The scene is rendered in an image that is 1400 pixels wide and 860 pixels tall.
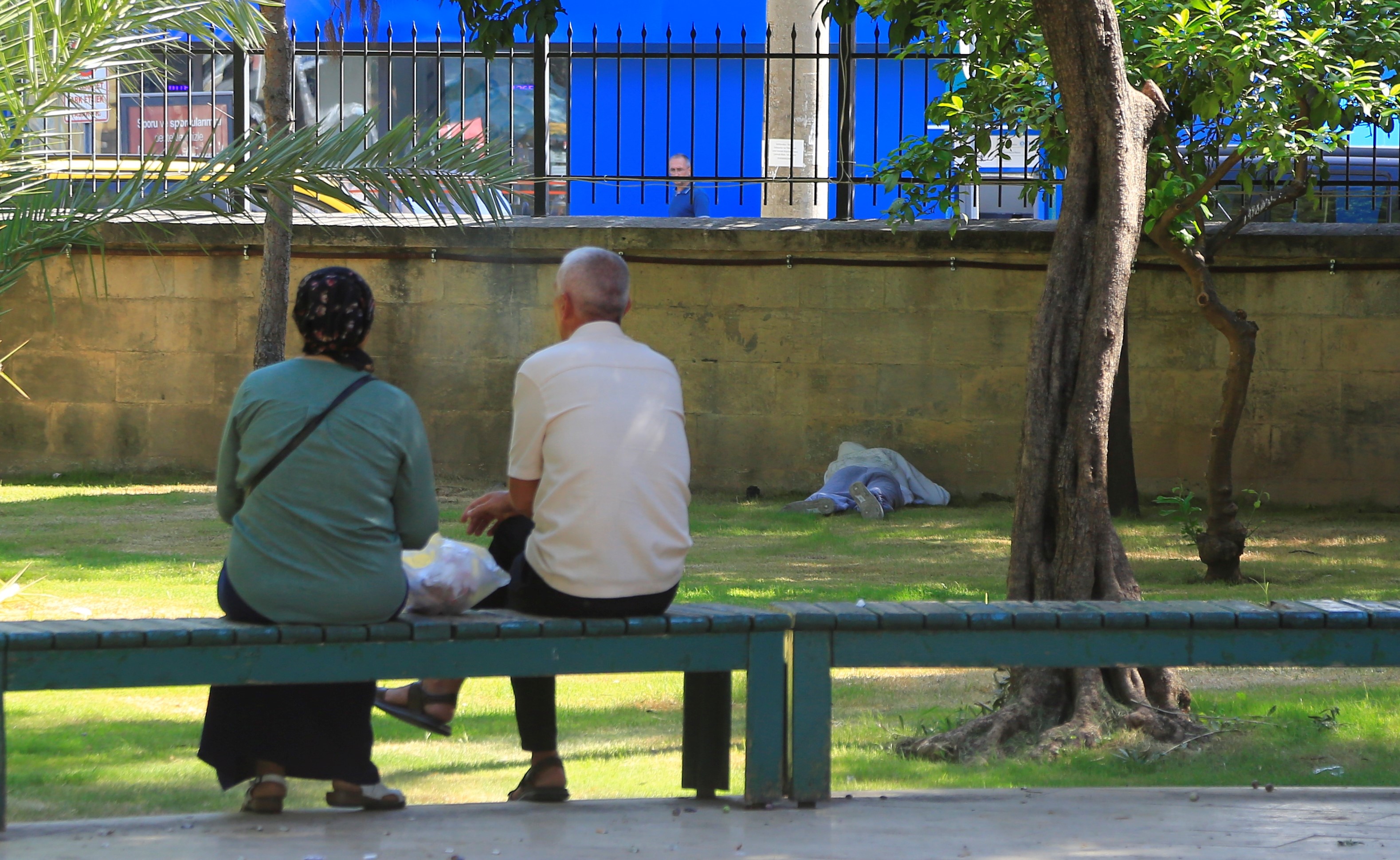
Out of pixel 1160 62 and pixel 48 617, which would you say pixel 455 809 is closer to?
pixel 48 617

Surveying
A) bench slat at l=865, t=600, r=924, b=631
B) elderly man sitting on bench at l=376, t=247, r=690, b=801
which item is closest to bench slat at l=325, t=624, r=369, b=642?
elderly man sitting on bench at l=376, t=247, r=690, b=801

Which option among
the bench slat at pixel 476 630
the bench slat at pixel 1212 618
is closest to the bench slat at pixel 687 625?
the bench slat at pixel 476 630

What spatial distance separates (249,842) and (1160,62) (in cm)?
570

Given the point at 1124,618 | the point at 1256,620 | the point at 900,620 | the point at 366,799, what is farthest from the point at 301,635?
the point at 1256,620

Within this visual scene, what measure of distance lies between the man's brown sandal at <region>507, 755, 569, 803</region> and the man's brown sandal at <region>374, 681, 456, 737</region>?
10.5 inches

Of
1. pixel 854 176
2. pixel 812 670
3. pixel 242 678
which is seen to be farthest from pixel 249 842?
pixel 854 176

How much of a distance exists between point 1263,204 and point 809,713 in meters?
6.39

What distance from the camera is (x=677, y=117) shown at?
11656mm

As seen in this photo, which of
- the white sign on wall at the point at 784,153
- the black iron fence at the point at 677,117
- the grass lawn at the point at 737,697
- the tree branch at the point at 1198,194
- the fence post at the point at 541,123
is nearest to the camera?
the grass lawn at the point at 737,697

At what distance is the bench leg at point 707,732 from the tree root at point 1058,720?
0.99m

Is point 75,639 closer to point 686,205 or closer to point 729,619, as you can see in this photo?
point 729,619

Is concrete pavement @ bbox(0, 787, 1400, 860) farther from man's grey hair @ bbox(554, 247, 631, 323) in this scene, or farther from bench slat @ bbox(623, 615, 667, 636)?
man's grey hair @ bbox(554, 247, 631, 323)

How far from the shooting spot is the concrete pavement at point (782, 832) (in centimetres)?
312

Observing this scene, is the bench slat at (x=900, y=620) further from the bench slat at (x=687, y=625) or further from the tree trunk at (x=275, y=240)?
the tree trunk at (x=275, y=240)
